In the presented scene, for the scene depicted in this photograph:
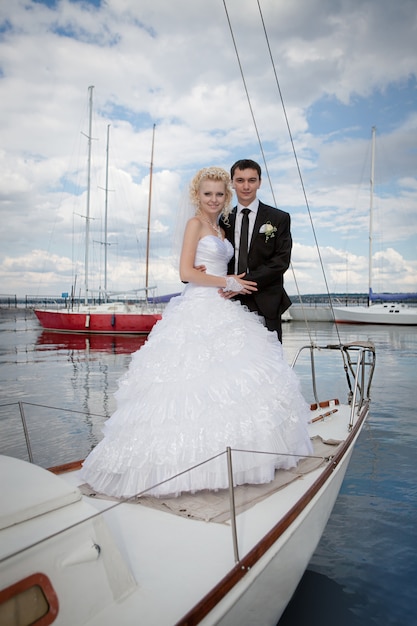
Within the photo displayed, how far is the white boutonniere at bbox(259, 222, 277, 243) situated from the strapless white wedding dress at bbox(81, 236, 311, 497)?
2.58 ft

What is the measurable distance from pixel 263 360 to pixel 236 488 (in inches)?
34.1

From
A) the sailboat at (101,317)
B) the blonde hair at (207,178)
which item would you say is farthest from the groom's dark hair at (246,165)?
the sailboat at (101,317)

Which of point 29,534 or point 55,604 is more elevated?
point 29,534

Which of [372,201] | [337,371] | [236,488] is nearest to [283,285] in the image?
[236,488]

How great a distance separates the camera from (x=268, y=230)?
3.82 metres

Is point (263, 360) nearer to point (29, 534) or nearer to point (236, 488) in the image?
point (236, 488)

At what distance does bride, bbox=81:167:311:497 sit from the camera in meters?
2.77

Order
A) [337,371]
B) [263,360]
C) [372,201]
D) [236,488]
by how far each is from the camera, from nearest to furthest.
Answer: [236,488] < [263,360] < [337,371] < [372,201]

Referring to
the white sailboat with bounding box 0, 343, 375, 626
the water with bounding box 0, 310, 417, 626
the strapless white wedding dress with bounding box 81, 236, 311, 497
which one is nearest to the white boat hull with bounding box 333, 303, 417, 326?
the water with bounding box 0, 310, 417, 626

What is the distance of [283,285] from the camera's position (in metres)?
4.07

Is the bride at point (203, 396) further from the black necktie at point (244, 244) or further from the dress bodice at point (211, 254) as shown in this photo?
the black necktie at point (244, 244)

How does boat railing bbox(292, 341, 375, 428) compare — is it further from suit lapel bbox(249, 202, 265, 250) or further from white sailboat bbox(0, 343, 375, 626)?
white sailboat bbox(0, 343, 375, 626)

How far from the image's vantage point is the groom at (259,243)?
384 cm

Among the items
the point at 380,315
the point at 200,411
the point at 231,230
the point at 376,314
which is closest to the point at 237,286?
the point at 231,230
